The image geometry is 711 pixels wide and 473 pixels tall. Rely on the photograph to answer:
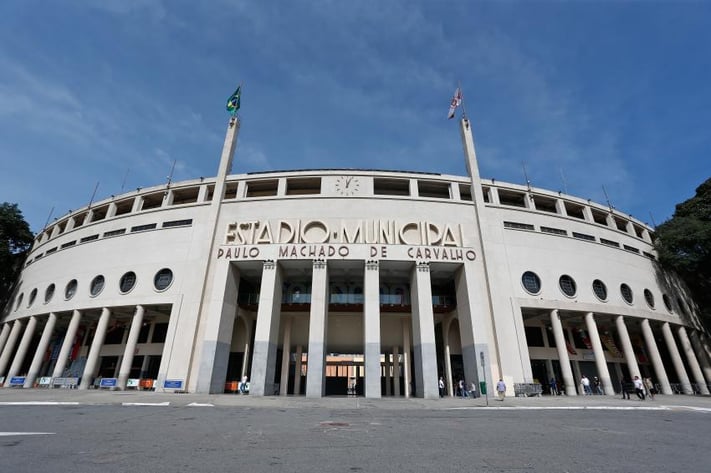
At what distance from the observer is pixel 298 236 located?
32375 millimetres

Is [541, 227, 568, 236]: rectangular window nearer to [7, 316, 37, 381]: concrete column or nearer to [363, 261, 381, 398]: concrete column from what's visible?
[363, 261, 381, 398]: concrete column

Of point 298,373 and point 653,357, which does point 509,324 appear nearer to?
point 653,357

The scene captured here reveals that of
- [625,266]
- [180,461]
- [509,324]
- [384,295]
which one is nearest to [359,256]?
[384,295]

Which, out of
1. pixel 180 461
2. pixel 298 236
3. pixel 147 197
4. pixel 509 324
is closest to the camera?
pixel 180 461

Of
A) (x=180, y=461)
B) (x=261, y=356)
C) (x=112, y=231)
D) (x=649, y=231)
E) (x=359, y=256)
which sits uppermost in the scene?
(x=649, y=231)

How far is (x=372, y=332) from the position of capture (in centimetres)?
2862

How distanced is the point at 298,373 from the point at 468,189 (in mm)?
27599

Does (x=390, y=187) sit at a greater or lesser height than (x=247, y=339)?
greater

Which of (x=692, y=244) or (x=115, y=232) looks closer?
(x=692, y=244)

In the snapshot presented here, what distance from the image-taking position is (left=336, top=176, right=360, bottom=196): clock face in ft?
115

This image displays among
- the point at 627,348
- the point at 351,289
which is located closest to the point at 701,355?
the point at 627,348

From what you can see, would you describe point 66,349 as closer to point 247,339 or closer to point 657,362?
point 247,339

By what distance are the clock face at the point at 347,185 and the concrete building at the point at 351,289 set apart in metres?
0.17

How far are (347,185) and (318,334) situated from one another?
15400mm
